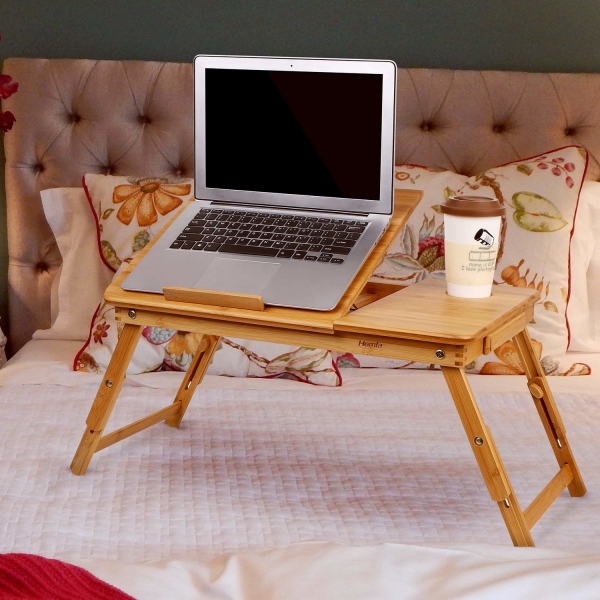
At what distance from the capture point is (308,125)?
55.0 inches

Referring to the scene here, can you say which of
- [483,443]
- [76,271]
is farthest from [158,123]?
[483,443]

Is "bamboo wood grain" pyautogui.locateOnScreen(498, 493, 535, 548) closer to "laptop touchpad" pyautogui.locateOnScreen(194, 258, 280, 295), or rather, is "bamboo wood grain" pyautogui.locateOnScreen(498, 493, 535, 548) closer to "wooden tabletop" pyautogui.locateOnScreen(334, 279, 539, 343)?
"wooden tabletop" pyautogui.locateOnScreen(334, 279, 539, 343)

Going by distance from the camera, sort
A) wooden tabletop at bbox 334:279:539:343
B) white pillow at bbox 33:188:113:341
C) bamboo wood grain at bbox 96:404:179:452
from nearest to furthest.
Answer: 1. wooden tabletop at bbox 334:279:539:343
2. bamboo wood grain at bbox 96:404:179:452
3. white pillow at bbox 33:188:113:341

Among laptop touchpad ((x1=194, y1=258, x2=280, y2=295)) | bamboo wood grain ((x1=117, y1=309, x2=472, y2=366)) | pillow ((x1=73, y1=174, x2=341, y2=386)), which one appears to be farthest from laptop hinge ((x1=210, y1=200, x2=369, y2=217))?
pillow ((x1=73, y1=174, x2=341, y2=386))

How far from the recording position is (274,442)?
1620 mm

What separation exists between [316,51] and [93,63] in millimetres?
560

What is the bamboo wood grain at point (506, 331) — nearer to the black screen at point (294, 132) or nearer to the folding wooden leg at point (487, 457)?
the folding wooden leg at point (487, 457)

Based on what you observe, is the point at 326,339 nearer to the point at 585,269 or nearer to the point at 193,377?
the point at 193,377

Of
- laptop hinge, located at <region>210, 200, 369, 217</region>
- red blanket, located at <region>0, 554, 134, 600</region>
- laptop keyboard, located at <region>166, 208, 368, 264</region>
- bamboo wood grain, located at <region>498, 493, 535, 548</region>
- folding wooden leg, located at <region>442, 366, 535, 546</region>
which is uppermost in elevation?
laptop hinge, located at <region>210, 200, 369, 217</region>

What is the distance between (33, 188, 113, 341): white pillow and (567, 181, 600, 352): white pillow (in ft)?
3.54

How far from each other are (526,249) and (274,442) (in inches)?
28.6

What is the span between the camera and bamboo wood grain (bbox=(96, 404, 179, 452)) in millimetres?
1498

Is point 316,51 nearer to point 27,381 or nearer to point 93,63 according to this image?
point 93,63

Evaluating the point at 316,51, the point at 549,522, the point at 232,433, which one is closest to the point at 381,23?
the point at 316,51
